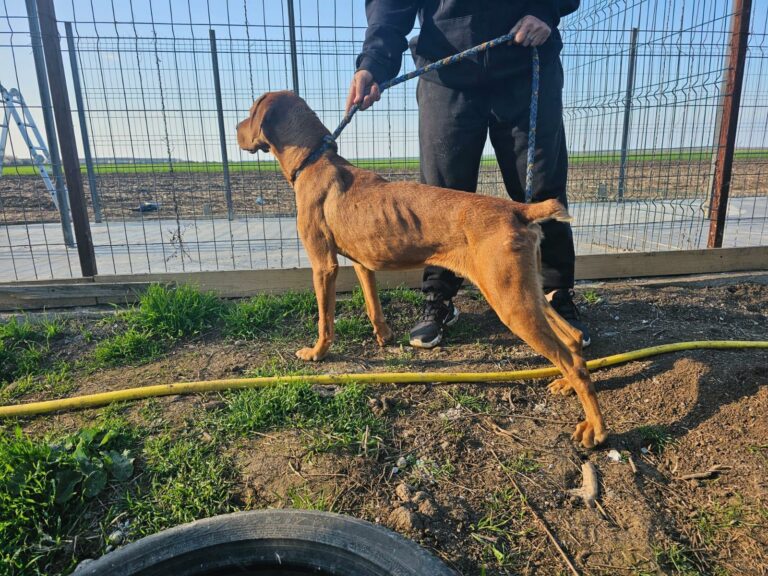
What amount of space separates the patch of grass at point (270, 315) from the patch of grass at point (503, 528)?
2229mm

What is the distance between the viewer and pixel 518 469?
2.37 m

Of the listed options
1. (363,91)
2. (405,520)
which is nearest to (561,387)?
(405,520)

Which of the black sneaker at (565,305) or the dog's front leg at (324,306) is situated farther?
the black sneaker at (565,305)

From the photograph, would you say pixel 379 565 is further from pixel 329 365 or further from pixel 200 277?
pixel 200 277

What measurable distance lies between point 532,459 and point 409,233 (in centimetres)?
144

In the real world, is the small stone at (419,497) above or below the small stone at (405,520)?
below

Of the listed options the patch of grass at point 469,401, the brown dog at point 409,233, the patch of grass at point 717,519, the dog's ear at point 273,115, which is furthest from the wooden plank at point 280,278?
the patch of grass at point 717,519

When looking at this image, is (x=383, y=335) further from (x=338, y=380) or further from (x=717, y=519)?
(x=717, y=519)

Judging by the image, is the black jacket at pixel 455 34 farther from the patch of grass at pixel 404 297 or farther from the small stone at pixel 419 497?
the small stone at pixel 419 497

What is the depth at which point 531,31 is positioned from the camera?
3.01 m

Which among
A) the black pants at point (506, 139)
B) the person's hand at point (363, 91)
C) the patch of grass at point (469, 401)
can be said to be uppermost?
the person's hand at point (363, 91)

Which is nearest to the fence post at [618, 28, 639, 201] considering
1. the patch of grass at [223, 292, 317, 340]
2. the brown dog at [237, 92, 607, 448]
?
the brown dog at [237, 92, 607, 448]

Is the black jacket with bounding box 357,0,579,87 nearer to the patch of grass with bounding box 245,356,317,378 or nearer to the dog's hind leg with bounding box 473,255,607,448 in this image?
the dog's hind leg with bounding box 473,255,607,448

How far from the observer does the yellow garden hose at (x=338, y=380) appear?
9.25 feet
